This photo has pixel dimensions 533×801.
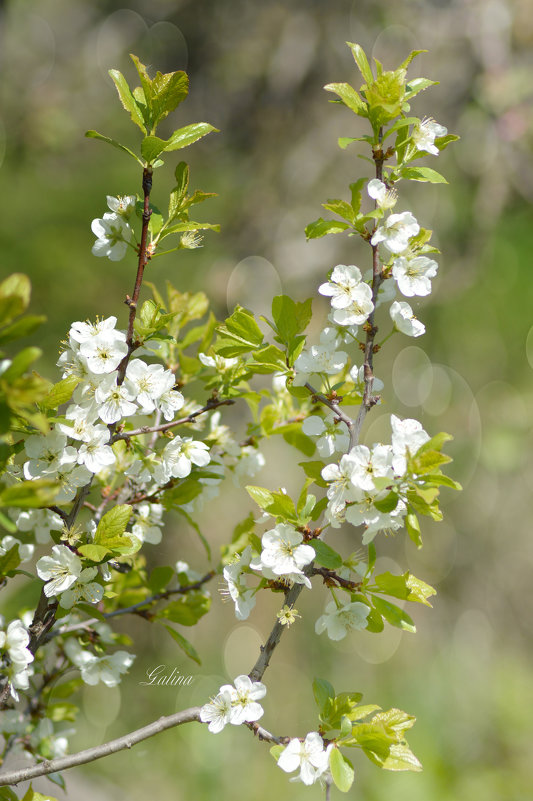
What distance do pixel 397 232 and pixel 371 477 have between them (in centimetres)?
17

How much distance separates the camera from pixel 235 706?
→ 1.44 ft

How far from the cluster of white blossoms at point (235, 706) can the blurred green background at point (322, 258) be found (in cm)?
117

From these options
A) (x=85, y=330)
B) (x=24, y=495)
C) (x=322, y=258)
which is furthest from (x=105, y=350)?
(x=322, y=258)

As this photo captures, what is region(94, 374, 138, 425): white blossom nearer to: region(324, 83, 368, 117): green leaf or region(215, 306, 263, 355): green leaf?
region(215, 306, 263, 355): green leaf

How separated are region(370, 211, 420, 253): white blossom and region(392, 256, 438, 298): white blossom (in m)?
0.01

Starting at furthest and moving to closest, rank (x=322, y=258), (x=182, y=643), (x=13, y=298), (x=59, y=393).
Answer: (x=322, y=258) < (x=182, y=643) < (x=59, y=393) < (x=13, y=298)

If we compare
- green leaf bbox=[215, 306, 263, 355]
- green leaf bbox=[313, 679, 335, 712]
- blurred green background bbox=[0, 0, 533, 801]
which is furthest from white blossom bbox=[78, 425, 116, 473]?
blurred green background bbox=[0, 0, 533, 801]

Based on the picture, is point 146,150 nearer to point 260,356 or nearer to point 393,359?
point 260,356

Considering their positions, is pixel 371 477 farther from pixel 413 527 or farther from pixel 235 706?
pixel 235 706

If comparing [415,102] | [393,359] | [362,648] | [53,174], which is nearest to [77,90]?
[53,174]

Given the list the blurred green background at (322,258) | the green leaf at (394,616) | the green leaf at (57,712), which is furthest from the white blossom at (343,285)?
the blurred green background at (322,258)

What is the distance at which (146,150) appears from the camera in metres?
0.45

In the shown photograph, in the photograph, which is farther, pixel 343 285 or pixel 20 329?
pixel 343 285

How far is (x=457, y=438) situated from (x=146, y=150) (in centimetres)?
150
